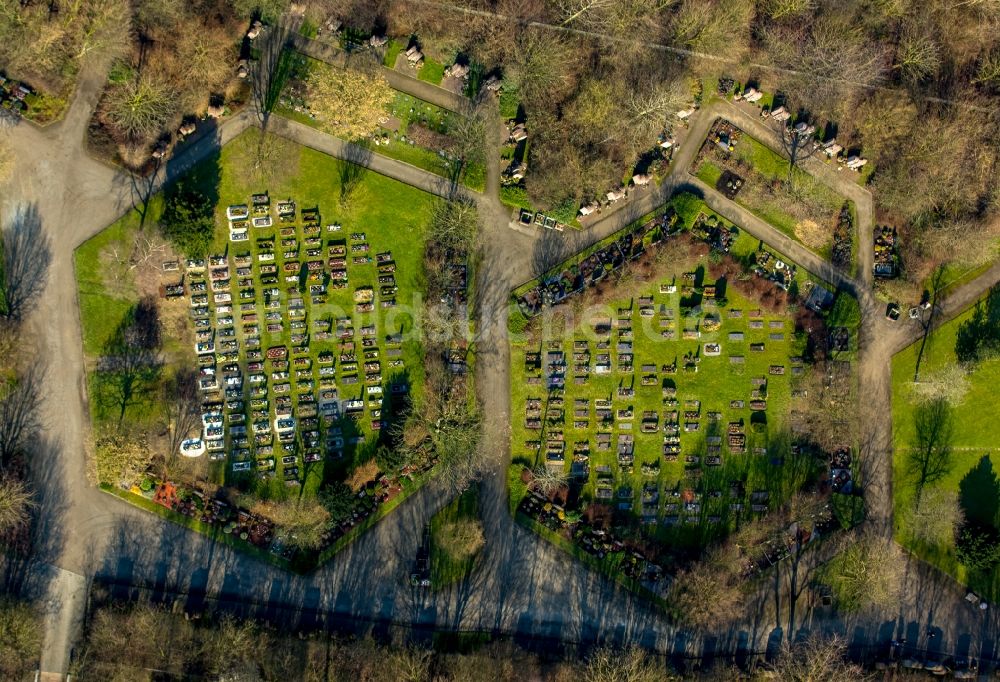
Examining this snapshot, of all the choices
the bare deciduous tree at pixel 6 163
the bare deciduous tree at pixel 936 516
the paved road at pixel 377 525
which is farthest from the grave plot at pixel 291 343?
the bare deciduous tree at pixel 936 516

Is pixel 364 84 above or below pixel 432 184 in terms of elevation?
above

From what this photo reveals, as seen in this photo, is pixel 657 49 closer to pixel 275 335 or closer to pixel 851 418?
pixel 851 418

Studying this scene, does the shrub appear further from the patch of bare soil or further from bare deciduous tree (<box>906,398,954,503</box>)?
the patch of bare soil

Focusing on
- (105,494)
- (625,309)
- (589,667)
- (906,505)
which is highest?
(625,309)

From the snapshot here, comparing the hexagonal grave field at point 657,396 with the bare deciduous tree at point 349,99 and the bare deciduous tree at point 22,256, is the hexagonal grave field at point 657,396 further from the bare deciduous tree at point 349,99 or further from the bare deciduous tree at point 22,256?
the bare deciduous tree at point 22,256

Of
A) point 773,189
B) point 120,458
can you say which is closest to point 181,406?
point 120,458

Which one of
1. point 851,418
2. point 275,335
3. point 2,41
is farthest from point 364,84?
point 851,418
